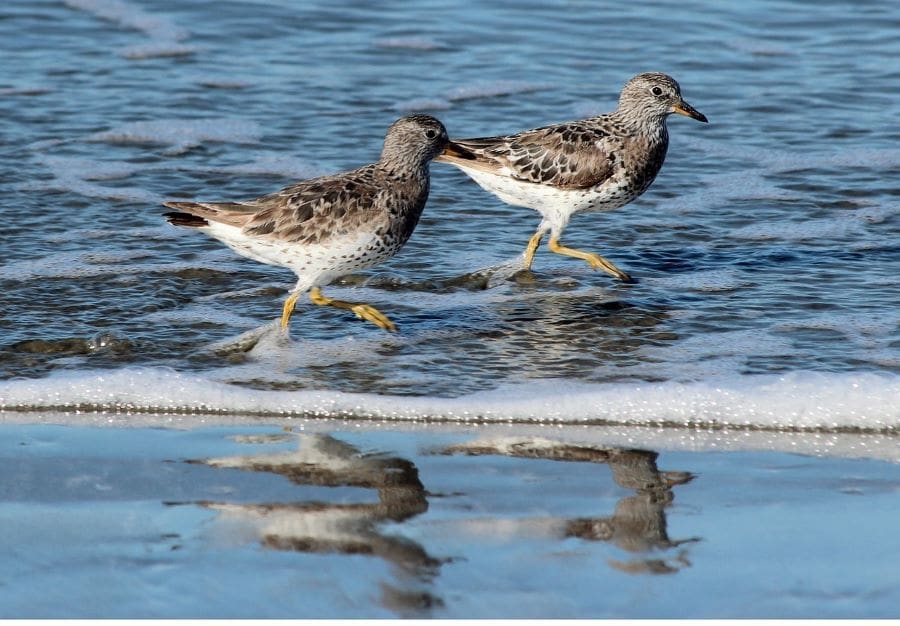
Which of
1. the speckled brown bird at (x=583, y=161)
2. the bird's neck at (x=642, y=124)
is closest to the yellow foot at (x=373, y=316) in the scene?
the speckled brown bird at (x=583, y=161)

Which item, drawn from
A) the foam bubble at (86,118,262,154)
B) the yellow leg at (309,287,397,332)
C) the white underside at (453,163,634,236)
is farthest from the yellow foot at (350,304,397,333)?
the foam bubble at (86,118,262,154)

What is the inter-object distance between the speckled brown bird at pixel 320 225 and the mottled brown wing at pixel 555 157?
1.55 meters

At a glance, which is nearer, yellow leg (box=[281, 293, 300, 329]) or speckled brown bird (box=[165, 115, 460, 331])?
speckled brown bird (box=[165, 115, 460, 331])

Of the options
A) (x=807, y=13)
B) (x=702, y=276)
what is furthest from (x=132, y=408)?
(x=807, y=13)

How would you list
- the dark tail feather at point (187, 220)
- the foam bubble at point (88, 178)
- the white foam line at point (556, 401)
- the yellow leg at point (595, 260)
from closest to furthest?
the white foam line at point (556, 401), the dark tail feather at point (187, 220), the yellow leg at point (595, 260), the foam bubble at point (88, 178)

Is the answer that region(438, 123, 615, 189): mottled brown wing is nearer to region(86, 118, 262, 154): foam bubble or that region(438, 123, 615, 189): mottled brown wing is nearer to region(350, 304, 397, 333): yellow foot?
region(350, 304, 397, 333): yellow foot

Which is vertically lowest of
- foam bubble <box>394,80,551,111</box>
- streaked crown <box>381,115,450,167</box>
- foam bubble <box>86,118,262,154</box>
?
foam bubble <box>86,118,262,154</box>

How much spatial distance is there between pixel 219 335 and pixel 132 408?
1.30 meters

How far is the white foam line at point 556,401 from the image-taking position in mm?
7250

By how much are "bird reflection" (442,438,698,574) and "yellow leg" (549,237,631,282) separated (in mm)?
3365

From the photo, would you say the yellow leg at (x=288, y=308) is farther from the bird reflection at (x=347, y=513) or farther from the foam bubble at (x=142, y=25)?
the foam bubble at (x=142, y=25)

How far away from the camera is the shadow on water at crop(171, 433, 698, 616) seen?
551 centimetres

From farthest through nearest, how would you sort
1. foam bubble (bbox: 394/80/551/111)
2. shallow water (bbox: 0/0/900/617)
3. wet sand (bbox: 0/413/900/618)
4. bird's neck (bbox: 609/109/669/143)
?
1. foam bubble (bbox: 394/80/551/111)
2. bird's neck (bbox: 609/109/669/143)
3. shallow water (bbox: 0/0/900/617)
4. wet sand (bbox: 0/413/900/618)

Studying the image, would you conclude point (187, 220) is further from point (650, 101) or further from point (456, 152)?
point (650, 101)
